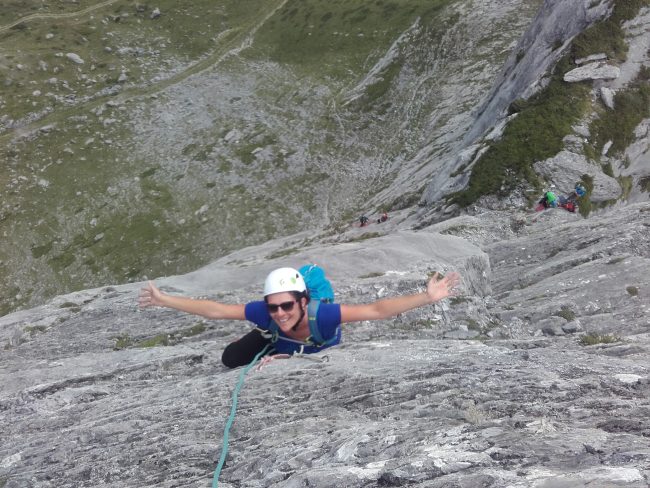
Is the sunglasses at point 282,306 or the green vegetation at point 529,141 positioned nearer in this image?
the sunglasses at point 282,306

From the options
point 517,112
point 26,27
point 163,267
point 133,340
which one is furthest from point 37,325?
point 26,27

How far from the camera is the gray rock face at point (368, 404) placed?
7.84m

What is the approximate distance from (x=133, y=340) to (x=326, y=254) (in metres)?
9.37

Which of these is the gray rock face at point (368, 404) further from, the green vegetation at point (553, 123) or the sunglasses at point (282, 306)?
the green vegetation at point (553, 123)

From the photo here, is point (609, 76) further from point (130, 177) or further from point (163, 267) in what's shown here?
point (130, 177)

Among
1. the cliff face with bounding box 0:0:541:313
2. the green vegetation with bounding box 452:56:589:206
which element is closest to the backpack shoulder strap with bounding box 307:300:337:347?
the green vegetation with bounding box 452:56:589:206

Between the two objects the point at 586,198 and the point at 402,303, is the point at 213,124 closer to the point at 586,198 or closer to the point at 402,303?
the point at 586,198

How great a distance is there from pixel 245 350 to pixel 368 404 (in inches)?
165

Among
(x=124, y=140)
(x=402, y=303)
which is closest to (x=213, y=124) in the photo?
(x=124, y=140)

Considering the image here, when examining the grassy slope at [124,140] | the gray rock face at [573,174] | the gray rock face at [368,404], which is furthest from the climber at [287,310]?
the grassy slope at [124,140]

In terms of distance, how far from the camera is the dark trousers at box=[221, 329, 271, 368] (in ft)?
42.3

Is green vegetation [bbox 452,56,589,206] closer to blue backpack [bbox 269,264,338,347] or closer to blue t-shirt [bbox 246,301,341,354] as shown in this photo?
blue backpack [bbox 269,264,338,347]

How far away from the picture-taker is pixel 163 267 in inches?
2136

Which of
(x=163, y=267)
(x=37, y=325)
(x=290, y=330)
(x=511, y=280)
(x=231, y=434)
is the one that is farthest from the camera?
(x=163, y=267)
